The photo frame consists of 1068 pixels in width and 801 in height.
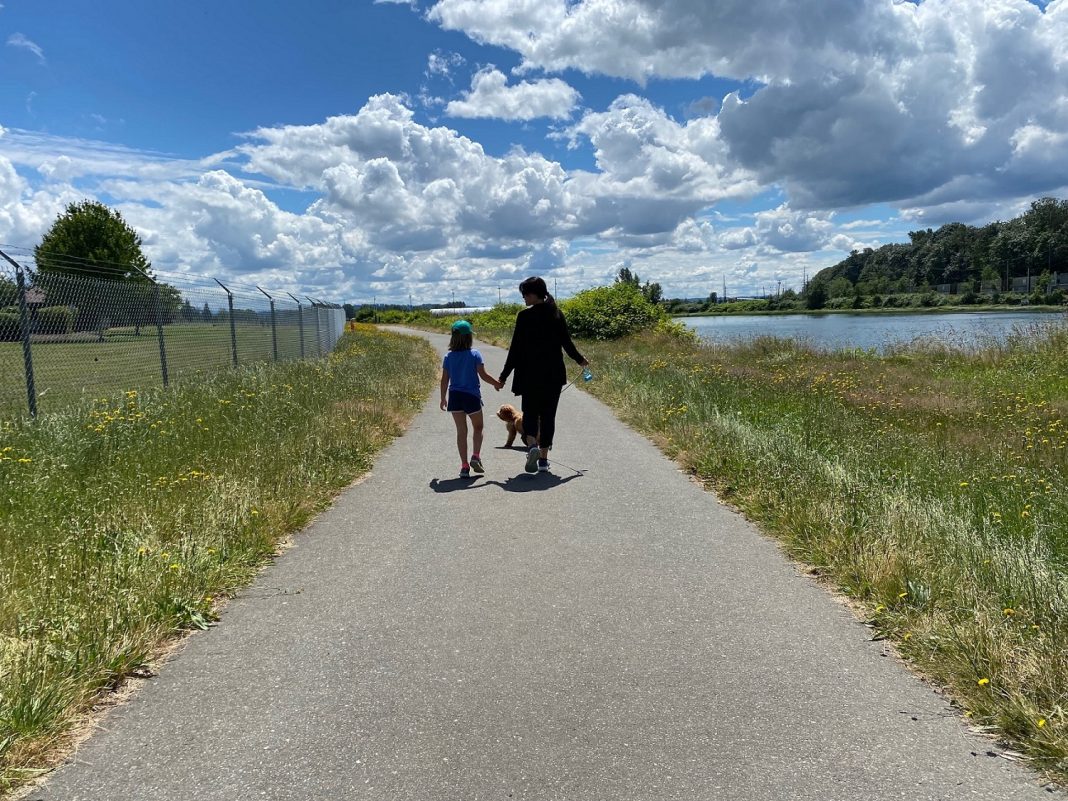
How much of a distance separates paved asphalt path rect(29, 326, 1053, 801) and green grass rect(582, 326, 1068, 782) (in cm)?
23

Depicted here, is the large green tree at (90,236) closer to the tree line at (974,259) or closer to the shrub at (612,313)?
the shrub at (612,313)

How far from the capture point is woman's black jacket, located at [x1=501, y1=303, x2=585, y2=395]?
25.0ft

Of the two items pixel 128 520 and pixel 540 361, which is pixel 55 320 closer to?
pixel 128 520

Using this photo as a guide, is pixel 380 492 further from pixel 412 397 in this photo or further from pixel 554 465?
pixel 412 397

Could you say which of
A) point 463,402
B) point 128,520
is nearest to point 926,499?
point 463,402

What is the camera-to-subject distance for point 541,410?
766cm

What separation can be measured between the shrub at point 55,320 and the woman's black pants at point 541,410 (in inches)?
258

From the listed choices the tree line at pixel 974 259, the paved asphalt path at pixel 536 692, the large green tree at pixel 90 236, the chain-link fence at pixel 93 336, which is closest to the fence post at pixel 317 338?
the chain-link fence at pixel 93 336

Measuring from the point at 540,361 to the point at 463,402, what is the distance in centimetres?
94

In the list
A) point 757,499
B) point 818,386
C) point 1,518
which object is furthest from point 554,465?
point 818,386

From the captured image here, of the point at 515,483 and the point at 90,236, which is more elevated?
the point at 90,236

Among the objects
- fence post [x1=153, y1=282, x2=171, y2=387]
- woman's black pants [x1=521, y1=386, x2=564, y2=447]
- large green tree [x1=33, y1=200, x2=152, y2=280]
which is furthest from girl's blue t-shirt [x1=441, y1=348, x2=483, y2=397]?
large green tree [x1=33, y1=200, x2=152, y2=280]

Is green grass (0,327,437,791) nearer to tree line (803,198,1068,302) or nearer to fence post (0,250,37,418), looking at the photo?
fence post (0,250,37,418)

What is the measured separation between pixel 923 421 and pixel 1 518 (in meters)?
10.1
